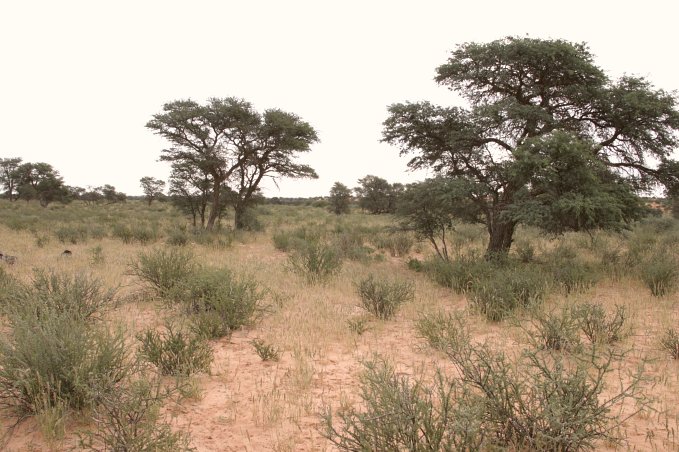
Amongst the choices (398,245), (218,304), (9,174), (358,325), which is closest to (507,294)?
(358,325)

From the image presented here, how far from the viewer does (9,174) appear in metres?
49.9

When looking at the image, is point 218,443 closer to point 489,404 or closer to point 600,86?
point 489,404

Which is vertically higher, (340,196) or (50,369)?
(340,196)

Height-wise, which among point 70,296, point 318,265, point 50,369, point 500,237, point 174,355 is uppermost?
point 500,237

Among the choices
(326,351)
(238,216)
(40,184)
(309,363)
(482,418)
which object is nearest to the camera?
(482,418)

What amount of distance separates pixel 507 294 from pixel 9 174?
62.7 meters

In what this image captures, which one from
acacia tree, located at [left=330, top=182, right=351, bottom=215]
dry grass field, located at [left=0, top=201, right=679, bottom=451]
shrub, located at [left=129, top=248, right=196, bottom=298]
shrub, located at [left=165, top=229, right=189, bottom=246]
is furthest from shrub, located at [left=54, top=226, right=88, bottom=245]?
acacia tree, located at [left=330, top=182, right=351, bottom=215]

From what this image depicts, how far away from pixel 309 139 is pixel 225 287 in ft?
51.6

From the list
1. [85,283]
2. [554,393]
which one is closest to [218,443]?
[554,393]

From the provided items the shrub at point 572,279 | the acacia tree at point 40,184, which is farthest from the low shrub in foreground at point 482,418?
the acacia tree at point 40,184

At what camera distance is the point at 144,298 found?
712 cm

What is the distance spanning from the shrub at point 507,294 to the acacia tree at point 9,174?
61480 millimetres

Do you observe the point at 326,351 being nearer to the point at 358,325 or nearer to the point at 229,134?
the point at 358,325

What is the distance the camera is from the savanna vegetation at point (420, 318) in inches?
108
